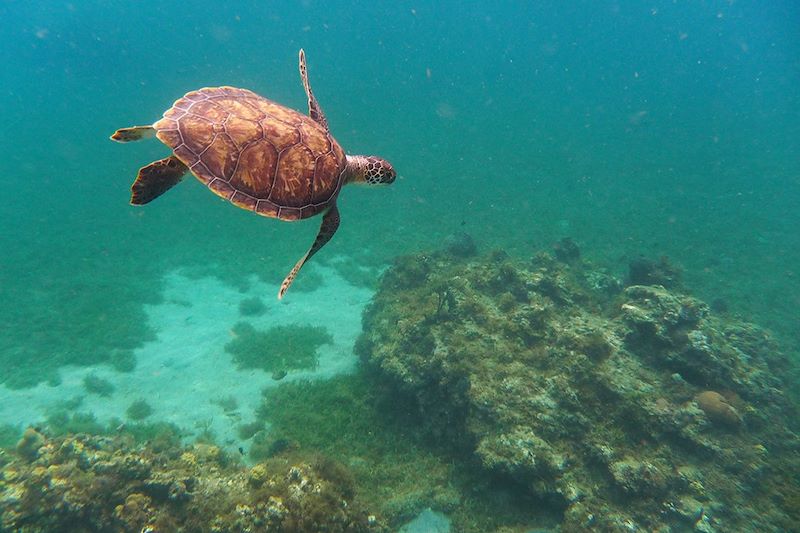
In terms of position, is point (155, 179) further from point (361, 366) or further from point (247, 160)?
point (361, 366)

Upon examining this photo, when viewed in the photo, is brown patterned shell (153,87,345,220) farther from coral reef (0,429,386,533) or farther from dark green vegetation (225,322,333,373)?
dark green vegetation (225,322,333,373)

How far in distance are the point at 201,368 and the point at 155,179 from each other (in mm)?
8012

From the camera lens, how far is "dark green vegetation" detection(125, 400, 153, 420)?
29.8ft

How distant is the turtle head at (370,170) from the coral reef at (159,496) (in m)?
4.43

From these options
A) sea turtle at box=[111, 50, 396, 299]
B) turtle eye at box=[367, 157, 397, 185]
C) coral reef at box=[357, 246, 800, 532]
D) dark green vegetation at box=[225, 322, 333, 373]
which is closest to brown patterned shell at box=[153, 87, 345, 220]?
sea turtle at box=[111, 50, 396, 299]

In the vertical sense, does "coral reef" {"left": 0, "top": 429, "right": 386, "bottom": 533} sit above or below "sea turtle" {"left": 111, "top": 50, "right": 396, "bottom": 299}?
below

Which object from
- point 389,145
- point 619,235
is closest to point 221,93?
point 619,235

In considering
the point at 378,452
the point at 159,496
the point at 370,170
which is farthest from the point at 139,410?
the point at 370,170

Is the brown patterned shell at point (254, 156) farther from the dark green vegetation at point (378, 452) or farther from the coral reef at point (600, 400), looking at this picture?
the coral reef at point (600, 400)

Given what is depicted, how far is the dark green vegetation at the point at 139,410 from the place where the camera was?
9080 mm

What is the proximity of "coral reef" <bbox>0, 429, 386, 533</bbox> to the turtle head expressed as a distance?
443 centimetres

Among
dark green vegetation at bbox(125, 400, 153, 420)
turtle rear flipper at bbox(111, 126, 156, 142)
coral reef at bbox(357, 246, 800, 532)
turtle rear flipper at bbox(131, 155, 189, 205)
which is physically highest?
turtle rear flipper at bbox(111, 126, 156, 142)

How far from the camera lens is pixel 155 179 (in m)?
4.66

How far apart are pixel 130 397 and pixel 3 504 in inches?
253
